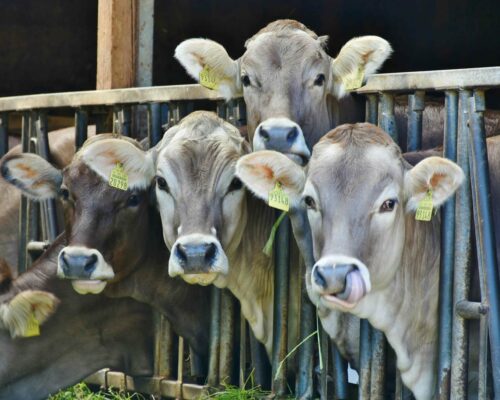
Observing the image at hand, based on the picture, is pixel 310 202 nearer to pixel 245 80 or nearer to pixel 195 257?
pixel 195 257

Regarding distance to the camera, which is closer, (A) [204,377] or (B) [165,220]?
(B) [165,220]

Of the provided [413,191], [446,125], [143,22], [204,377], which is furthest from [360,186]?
[143,22]

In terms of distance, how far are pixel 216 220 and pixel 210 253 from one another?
348 mm

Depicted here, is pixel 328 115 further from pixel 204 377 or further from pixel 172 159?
pixel 204 377

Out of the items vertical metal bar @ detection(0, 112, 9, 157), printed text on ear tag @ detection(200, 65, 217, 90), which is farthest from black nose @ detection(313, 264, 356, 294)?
vertical metal bar @ detection(0, 112, 9, 157)

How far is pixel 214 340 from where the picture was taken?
723 centimetres

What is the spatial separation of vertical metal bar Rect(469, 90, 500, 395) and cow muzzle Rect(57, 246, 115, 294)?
221cm

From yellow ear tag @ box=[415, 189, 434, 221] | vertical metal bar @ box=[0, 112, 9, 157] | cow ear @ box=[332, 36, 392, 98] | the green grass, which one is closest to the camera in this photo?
yellow ear tag @ box=[415, 189, 434, 221]

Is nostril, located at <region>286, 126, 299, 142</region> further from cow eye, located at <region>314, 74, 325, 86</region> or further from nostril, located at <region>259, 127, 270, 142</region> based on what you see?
cow eye, located at <region>314, 74, 325, 86</region>

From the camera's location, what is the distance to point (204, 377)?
7492mm

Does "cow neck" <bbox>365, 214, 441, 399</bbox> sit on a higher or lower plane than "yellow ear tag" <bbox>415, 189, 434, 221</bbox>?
lower

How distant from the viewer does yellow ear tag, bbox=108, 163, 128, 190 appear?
22.4 feet

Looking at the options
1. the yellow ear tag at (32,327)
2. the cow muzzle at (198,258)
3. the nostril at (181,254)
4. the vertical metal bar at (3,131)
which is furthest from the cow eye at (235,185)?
the vertical metal bar at (3,131)

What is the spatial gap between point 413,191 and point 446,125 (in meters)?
0.52
